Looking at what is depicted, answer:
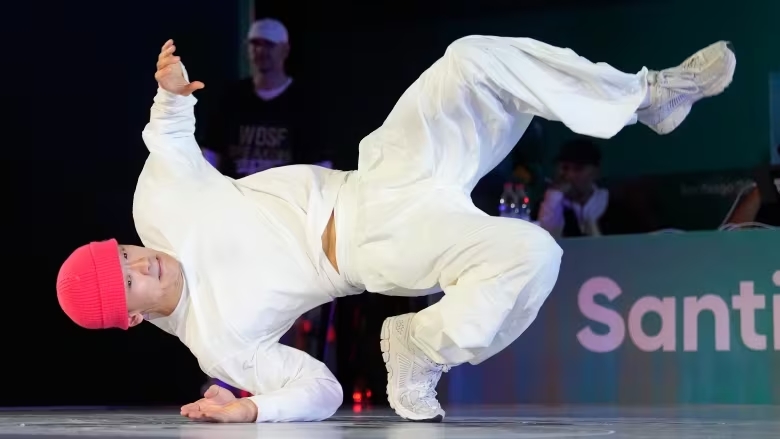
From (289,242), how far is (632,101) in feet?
2.92

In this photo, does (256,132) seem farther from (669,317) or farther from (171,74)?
(171,74)

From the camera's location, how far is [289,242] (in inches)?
118

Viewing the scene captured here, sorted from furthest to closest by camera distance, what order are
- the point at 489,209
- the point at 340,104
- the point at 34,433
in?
the point at 340,104, the point at 489,209, the point at 34,433

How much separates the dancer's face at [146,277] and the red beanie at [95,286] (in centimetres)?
2

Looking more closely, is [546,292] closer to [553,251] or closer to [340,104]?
[553,251]

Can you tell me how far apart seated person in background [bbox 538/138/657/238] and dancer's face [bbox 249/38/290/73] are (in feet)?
4.77

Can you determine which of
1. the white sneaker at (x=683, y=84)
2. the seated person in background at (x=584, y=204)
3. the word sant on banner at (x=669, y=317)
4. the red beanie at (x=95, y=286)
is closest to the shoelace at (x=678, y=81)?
the white sneaker at (x=683, y=84)

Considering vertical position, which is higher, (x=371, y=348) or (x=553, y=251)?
(x=553, y=251)

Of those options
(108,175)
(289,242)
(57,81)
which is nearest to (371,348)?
(108,175)

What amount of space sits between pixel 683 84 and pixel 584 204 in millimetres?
3218

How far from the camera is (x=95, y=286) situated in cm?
278

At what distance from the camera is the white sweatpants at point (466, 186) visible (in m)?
2.72

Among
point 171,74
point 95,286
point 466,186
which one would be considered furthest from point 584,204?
point 95,286

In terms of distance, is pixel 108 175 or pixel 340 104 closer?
pixel 108 175
